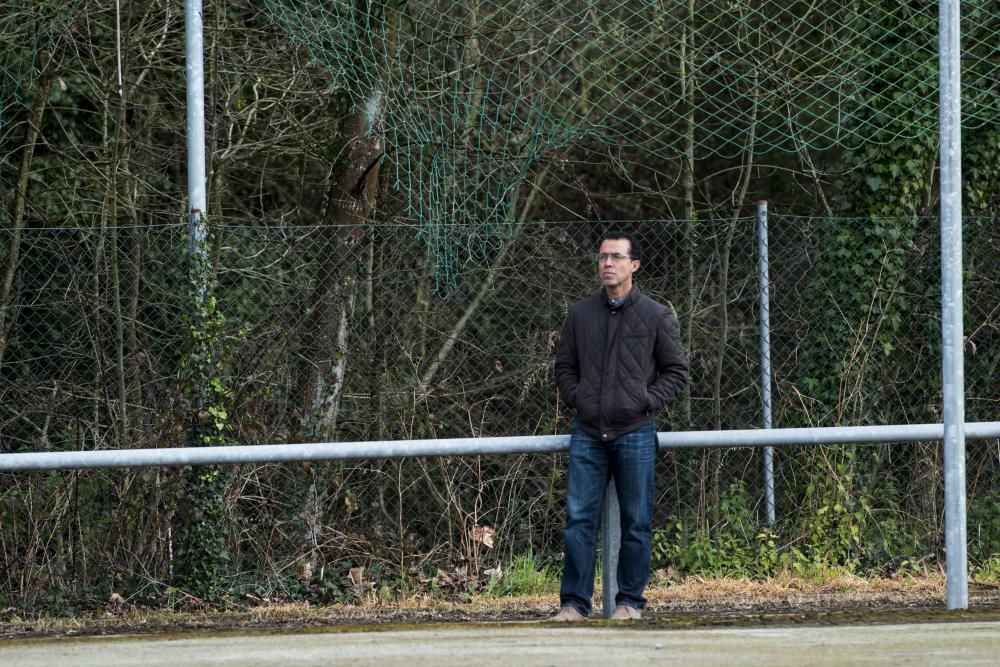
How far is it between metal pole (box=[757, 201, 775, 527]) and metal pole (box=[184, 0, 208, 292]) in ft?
9.68

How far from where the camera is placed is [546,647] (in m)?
4.84

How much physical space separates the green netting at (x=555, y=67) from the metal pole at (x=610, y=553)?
76.8 inches

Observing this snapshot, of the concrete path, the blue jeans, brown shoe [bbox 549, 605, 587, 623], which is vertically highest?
the blue jeans

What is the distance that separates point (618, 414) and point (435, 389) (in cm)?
159

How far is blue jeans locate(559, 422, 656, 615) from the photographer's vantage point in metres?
5.75

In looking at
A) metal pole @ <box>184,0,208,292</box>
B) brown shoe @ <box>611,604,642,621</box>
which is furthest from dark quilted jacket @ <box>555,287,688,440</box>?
metal pole @ <box>184,0,208,292</box>

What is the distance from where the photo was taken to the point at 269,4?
7.69 m

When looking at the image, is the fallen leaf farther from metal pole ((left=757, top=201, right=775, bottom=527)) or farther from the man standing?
metal pole ((left=757, top=201, right=775, bottom=527))

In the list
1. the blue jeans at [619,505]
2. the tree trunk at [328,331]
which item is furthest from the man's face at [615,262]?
the tree trunk at [328,331]

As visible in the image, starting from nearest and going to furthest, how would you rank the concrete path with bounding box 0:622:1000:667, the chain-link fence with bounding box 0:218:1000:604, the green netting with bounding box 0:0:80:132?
the concrete path with bounding box 0:622:1000:667
the chain-link fence with bounding box 0:218:1000:604
the green netting with bounding box 0:0:80:132

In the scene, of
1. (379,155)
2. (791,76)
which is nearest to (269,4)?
(379,155)

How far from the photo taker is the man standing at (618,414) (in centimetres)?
575

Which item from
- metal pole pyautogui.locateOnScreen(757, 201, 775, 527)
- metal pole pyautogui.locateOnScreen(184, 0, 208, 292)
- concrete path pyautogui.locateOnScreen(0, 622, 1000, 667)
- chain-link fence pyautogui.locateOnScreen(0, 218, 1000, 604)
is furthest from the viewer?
metal pole pyautogui.locateOnScreen(757, 201, 775, 527)

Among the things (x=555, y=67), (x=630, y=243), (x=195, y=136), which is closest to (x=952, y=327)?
(x=630, y=243)
